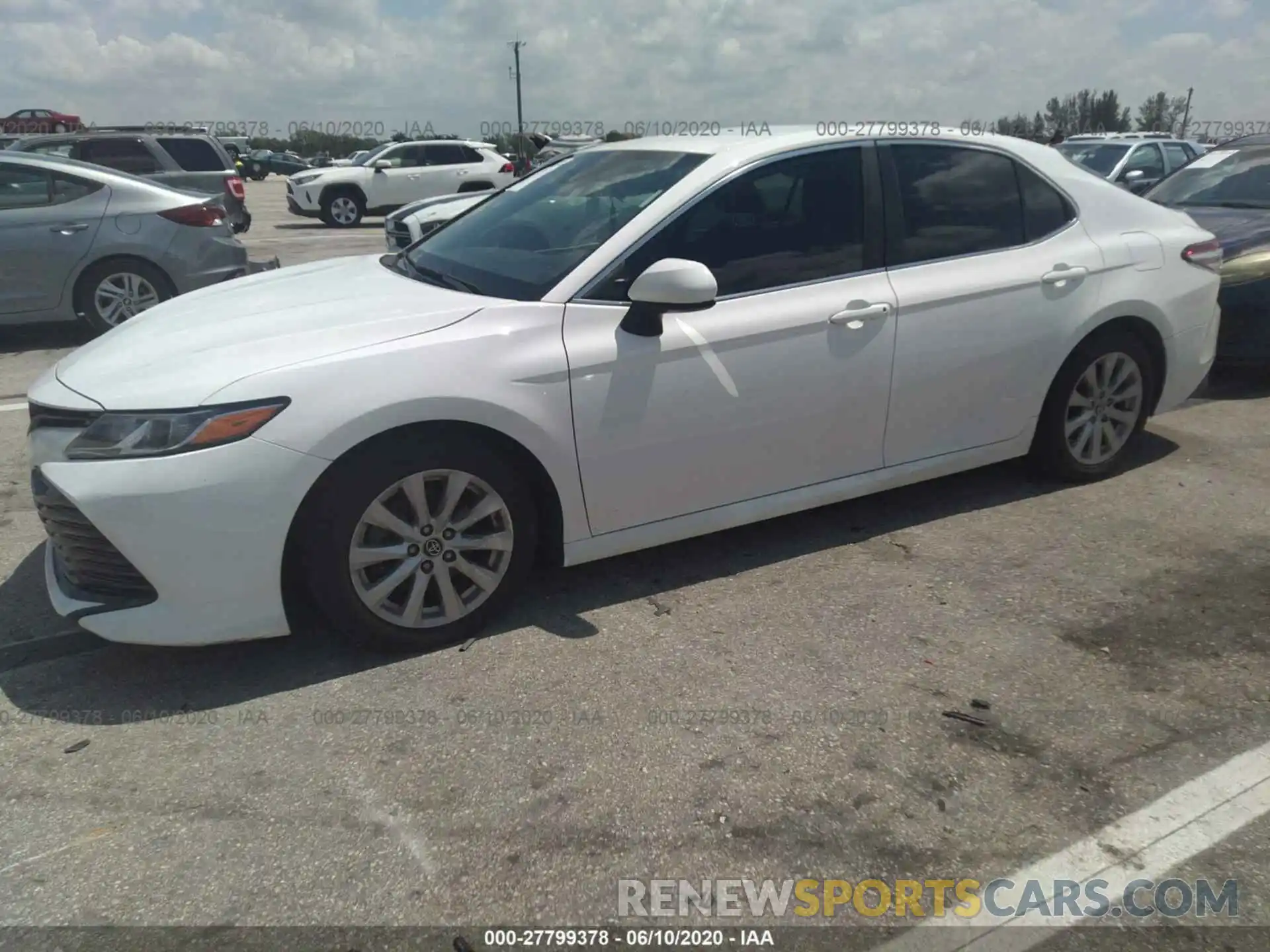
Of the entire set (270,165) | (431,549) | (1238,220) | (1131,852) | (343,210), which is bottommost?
(1131,852)

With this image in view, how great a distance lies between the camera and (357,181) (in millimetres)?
20203

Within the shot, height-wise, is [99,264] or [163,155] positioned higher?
[163,155]

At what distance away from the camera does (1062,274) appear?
167 inches

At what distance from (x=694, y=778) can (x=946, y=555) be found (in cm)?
181

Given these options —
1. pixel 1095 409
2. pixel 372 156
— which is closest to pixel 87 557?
pixel 1095 409

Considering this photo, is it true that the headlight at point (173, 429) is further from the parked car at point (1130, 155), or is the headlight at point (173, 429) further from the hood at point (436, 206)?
the parked car at point (1130, 155)

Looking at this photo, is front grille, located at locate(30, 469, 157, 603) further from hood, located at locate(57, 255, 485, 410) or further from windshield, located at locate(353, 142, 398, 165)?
windshield, located at locate(353, 142, 398, 165)

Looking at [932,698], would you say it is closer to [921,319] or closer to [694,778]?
[694,778]

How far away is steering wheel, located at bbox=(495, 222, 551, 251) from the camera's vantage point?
3705 millimetres

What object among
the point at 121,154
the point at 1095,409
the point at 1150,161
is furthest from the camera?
the point at 1150,161

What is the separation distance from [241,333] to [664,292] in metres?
1.39

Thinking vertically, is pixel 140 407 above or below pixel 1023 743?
above

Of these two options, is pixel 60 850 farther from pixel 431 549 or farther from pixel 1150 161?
pixel 1150 161

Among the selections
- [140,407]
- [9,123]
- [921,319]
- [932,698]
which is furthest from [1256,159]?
[9,123]
